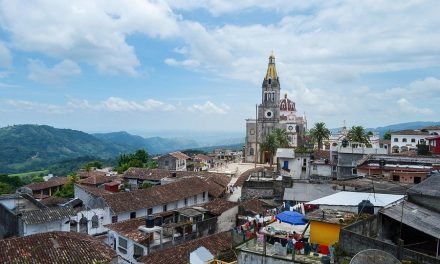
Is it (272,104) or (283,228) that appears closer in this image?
(283,228)

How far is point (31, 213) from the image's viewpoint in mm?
29672

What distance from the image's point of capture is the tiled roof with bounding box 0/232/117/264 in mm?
21078

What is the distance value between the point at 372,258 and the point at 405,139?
233ft

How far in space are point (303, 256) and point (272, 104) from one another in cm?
7996

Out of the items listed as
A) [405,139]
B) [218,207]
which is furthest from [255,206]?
[405,139]

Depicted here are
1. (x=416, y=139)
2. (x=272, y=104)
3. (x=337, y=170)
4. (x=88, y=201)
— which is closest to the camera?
(x=88, y=201)

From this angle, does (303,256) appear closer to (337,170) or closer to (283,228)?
(283,228)

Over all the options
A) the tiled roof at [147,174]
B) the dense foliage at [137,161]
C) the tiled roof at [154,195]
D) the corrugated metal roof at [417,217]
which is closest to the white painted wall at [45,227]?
the tiled roof at [154,195]

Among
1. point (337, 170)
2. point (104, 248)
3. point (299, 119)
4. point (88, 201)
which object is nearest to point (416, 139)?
point (299, 119)

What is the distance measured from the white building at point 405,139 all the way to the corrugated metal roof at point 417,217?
5991 centimetres

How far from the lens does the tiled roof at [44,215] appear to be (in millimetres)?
28952

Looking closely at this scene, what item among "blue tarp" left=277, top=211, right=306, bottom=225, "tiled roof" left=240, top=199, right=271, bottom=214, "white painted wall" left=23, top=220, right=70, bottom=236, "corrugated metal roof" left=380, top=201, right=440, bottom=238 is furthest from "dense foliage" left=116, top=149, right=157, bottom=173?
"corrugated metal roof" left=380, top=201, right=440, bottom=238

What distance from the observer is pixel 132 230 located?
28031 mm

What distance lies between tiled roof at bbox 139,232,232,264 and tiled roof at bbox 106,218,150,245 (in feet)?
8.45
